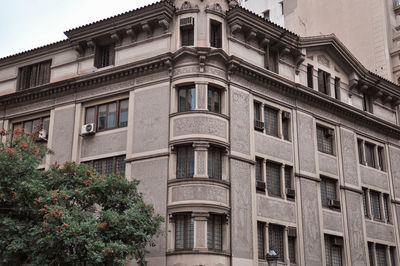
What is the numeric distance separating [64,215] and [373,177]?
20.4 metres

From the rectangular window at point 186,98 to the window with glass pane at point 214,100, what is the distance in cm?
76

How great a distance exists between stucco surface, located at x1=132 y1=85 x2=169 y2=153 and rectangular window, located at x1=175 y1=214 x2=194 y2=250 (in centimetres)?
349

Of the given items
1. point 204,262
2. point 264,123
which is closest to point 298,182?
point 264,123

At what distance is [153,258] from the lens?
2578cm

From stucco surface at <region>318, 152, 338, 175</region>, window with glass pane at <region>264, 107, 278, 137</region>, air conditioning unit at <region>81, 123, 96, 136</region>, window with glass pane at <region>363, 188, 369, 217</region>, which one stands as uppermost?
window with glass pane at <region>264, 107, 278, 137</region>

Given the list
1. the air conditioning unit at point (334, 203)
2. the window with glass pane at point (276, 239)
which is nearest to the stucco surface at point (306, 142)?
the air conditioning unit at point (334, 203)

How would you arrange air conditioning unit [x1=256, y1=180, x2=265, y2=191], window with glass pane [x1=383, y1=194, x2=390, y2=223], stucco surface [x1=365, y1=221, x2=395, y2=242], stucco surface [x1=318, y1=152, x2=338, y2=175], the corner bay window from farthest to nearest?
window with glass pane [x1=383, y1=194, x2=390, y2=223]
stucco surface [x1=365, y1=221, x2=395, y2=242]
stucco surface [x1=318, y1=152, x2=338, y2=175]
the corner bay window
air conditioning unit [x1=256, y1=180, x2=265, y2=191]

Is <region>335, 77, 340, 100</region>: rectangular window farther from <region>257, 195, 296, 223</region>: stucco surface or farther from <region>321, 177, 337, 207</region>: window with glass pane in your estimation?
<region>257, 195, 296, 223</region>: stucco surface

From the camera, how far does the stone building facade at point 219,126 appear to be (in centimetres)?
2670

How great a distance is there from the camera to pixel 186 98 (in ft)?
92.8

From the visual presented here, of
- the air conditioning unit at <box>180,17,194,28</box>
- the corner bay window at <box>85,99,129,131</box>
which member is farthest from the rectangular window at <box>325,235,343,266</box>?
the air conditioning unit at <box>180,17,194,28</box>

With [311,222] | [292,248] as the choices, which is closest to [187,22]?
[311,222]

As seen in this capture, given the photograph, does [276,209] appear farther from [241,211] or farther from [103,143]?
[103,143]

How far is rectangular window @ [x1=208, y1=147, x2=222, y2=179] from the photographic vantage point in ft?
88.5
